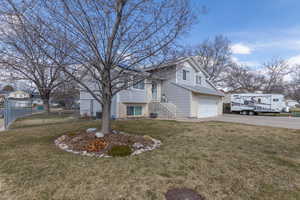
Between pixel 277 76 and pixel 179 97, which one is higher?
pixel 277 76

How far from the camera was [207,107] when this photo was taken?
16.2 meters

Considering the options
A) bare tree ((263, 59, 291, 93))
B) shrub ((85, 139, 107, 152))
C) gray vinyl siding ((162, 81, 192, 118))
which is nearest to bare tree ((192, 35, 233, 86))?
bare tree ((263, 59, 291, 93))

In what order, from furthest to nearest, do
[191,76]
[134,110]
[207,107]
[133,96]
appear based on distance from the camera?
[191,76], [207,107], [134,110], [133,96]

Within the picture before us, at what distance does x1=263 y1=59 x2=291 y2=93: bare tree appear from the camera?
30.8 meters

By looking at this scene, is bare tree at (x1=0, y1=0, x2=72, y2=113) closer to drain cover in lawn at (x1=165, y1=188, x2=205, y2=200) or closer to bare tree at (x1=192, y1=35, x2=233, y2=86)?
drain cover in lawn at (x1=165, y1=188, x2=205, y2=200)

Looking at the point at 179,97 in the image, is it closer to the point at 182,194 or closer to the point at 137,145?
the point at 137,145

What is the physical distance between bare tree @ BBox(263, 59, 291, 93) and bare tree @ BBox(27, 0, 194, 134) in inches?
1377

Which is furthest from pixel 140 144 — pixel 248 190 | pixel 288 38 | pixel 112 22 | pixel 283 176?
pixel 288 38

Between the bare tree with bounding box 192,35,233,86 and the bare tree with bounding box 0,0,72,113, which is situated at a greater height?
the bare tree with bounding box 192,35,233,86

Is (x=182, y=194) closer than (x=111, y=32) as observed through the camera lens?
Yes

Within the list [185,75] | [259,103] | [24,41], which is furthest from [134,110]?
[259,103]

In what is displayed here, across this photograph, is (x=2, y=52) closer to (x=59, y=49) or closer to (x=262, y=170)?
(x=59, y=49)

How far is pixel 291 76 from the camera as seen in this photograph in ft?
104

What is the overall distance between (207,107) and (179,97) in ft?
12.9
